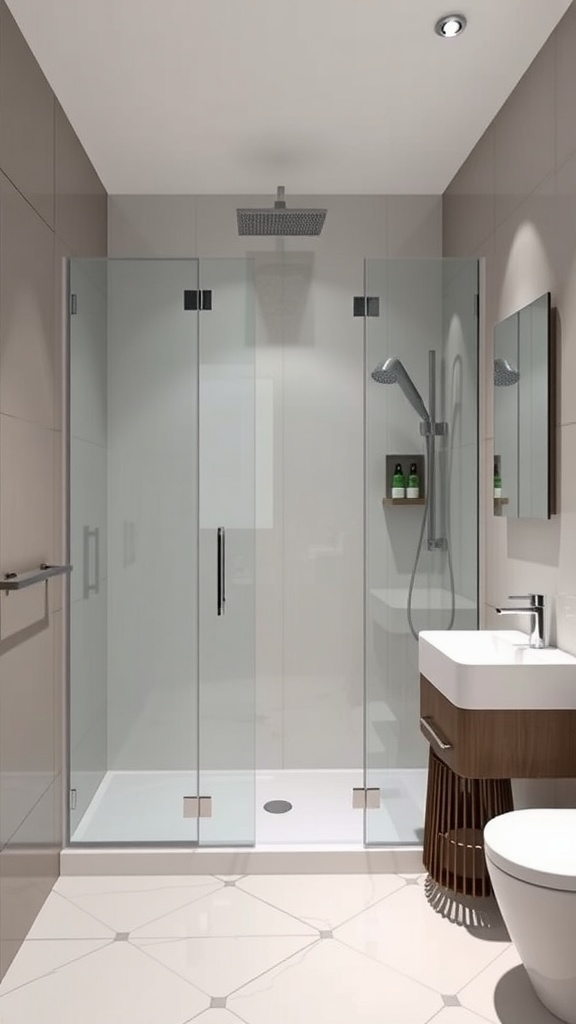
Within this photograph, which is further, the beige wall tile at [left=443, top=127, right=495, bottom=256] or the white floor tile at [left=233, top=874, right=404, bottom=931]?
the beige wall tile at [left=443, top=127, right=495, bottom=256]

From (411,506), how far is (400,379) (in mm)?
444

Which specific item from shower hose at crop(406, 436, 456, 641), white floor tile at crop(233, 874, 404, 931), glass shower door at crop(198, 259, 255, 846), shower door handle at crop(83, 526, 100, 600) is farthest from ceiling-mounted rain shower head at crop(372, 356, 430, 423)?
white floor tile at crop(233, 874, 404, 931)

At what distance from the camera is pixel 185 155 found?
3.05 metres

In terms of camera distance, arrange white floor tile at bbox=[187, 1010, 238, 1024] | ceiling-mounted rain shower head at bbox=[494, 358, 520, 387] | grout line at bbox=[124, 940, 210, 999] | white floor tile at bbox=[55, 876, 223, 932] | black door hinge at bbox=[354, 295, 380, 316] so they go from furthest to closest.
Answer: black door hinge at bbox=[354, 295, 380, 316] → ceiling-mounted rain shower head at bbox=[494, 358, 520, 387] → white floor tile at bbox=[55, 876, 223, 932] → grout line at bbox=[124, 940, 210, 999] → white floor tile at bbox=[187, 1010, 238, 1024]

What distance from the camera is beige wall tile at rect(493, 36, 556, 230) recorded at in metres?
2.28

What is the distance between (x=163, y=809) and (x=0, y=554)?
3.90ft

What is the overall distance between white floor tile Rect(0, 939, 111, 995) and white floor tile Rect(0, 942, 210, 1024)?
0.03 m

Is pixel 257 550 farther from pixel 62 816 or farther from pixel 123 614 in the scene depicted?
pixel 62 816

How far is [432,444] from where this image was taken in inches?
107

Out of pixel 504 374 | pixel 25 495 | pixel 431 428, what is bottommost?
pixel 25 495

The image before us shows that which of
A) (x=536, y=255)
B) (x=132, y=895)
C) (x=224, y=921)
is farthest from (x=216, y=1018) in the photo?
(x=536, y=255)

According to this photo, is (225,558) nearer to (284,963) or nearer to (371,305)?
(371,305)

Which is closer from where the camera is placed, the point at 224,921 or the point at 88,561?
the point at 224,921

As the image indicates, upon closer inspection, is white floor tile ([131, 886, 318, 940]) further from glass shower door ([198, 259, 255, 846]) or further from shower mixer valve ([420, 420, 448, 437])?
shower mixer valve ([420, 420, 448, 437])
